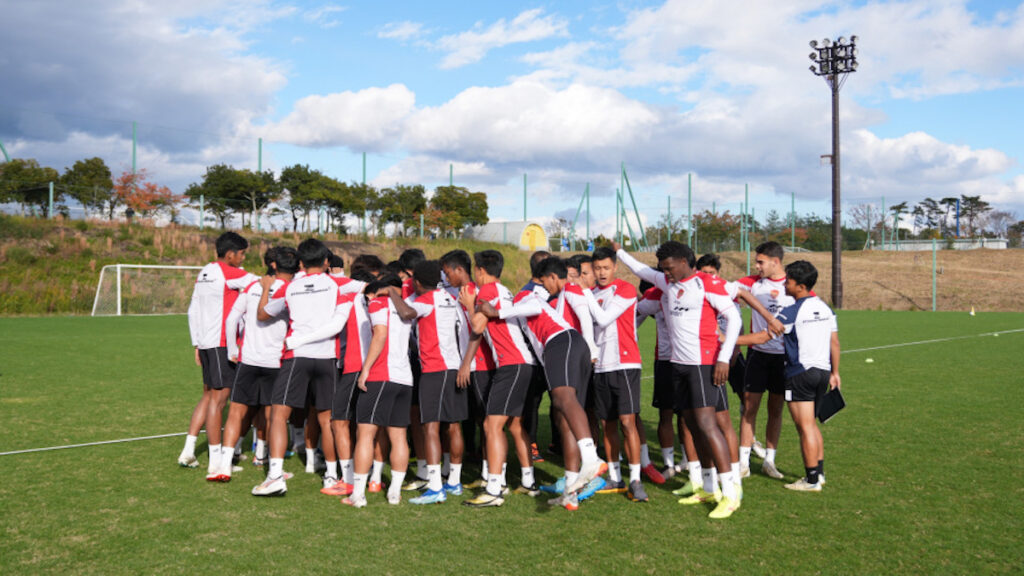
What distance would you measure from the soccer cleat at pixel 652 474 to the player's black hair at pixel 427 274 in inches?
93.9

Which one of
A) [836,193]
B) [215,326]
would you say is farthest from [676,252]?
[836,193]

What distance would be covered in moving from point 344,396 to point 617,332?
216 centimetres

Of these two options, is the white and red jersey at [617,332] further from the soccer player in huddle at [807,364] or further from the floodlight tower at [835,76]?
the floodlight tower at [835,76]

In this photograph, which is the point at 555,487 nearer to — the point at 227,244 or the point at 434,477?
the point at 434,477

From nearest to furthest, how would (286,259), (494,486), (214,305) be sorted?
(494,486) < (286,259) < (214,305)

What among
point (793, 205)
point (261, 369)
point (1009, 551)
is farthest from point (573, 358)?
point (793, 205)

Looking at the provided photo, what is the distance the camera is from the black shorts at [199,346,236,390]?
606 centimetres

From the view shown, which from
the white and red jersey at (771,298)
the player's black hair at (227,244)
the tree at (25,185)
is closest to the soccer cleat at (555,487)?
the white and red jersey at (771,298)

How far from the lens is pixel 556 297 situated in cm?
598

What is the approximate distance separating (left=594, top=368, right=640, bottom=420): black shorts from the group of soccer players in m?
0.01

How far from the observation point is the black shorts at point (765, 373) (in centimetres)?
599

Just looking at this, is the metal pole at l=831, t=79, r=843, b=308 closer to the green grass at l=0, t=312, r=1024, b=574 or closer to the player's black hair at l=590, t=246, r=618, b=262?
the green grass at l=0, t=312, r=1024, b=574

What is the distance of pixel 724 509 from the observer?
4793mm

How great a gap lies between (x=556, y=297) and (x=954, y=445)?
13.8ft
